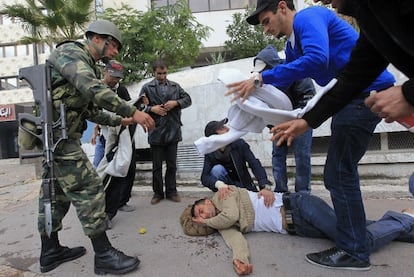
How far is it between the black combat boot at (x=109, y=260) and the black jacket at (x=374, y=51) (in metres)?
1.57

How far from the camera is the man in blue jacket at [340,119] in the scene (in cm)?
175

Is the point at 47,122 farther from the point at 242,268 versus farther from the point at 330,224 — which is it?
the point at 330,224

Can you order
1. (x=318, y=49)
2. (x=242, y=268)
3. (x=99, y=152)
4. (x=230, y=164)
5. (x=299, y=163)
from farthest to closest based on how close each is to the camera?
1. (x=99, y=152)
2. (x=230, y=164)
3. (x=299, y=163)
4. (x=242, y=268)
5. (x=318, y=49)

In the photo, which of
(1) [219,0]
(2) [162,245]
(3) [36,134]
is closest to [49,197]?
(3) [36,134]

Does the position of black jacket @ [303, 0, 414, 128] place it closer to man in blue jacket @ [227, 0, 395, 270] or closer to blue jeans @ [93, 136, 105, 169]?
man in blue jacket @ [227, 0, 395, 270]

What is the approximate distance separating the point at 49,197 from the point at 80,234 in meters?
1.01

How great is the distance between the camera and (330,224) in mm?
2131

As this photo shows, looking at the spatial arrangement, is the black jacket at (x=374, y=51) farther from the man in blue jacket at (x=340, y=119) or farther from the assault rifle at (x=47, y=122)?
the assault rifle at (x=47, y=122)

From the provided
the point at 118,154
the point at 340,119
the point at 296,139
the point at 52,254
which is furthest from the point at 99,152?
the point at 340,119

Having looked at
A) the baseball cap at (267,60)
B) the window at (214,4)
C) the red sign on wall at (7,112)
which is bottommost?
→ the baseball cap at (267,60)

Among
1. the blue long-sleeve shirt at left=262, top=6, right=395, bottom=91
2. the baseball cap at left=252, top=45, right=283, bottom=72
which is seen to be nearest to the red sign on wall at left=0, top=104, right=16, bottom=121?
the baseball cap at left=252, top=45, right=283, bottom=72

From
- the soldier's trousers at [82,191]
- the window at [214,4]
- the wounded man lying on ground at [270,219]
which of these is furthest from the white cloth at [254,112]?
the window at [214,4]

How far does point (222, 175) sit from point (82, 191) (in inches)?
56.3

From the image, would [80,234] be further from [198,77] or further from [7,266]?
[198,77]
